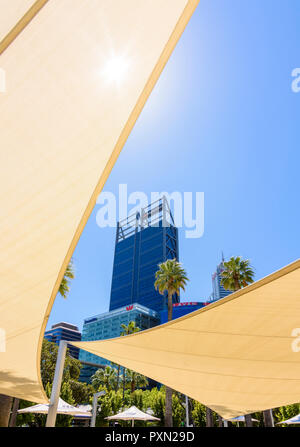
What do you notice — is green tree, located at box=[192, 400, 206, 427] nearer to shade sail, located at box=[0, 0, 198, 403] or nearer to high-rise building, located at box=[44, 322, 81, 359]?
shade sail, located at box=[0, 0, 198, 403]

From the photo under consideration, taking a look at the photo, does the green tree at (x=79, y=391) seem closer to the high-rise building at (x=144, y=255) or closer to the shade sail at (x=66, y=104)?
the shade sail at (x=66, y=104)

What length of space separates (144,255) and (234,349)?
346 feet

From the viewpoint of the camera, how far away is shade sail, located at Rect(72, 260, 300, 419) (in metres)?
2.78

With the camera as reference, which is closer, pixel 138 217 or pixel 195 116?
pixel 195 116

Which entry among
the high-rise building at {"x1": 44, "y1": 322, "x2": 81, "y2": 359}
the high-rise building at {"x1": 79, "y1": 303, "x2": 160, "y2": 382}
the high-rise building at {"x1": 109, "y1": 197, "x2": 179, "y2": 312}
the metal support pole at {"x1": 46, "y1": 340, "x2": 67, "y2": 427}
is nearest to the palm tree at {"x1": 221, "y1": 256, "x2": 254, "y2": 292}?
the metal support pole at {"x1": 46, "y1": 340, "x2": 67, "y2": 427}

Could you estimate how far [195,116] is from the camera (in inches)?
292

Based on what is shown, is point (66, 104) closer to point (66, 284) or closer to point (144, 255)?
point (66, 284)

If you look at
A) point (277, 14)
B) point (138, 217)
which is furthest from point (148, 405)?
point (138, 217)

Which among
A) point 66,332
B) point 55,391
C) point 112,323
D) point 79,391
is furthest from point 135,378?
point 66,332

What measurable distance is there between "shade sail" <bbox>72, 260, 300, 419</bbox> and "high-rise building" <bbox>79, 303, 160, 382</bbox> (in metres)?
72.6

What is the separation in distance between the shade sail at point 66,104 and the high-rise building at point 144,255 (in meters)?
92.1

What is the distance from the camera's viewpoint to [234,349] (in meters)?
3.79

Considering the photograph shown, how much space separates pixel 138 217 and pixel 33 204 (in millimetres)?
122677
